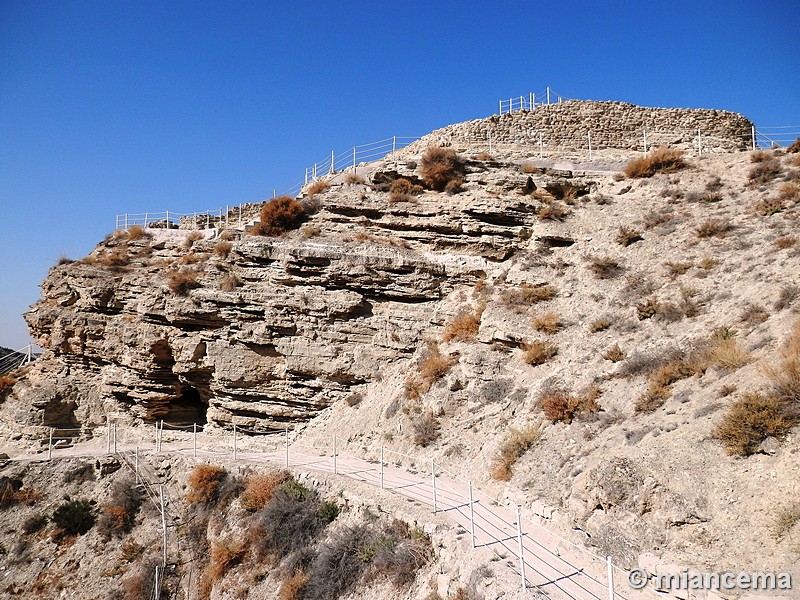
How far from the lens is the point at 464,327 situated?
15164 millimetres

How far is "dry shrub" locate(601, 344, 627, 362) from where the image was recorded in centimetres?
1109

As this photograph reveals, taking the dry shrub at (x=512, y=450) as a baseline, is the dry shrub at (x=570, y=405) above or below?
above

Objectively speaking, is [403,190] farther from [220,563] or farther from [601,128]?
[220,563]

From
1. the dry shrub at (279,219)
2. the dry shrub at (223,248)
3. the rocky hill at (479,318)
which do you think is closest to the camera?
the rocky hill at (479,318)

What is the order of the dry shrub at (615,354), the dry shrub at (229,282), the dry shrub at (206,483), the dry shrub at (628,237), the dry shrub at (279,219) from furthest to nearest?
1. the dry shrub at (279,219)
2. the dry shrub at (229,282)
3. the dry shrub at (628,237)
4. the dry shrub at (206,483)
5. the dry shrub at (615,354)

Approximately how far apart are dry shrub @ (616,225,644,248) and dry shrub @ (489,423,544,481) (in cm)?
Answer: 861

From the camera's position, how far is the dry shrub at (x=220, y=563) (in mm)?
11492

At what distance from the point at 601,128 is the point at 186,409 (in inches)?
860

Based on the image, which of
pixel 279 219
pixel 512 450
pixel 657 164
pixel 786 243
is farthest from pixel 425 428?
pixel 657 164

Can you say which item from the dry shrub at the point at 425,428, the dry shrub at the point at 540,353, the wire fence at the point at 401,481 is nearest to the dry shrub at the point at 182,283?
the wire fence at the point at 401,481

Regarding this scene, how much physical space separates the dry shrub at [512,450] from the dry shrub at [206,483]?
7.74 m

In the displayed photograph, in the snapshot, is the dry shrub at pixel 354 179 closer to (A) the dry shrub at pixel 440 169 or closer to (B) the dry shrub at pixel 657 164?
(A) the dry shrub at pixel 440 169

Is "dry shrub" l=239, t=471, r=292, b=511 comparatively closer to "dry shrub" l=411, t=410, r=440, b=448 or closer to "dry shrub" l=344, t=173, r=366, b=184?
"dry shrub" l=411, t=410, r=440, b=448

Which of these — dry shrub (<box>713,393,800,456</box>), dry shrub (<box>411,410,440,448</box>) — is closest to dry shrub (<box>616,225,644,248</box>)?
dry shrub (<box>411,410,440,448</box>)
